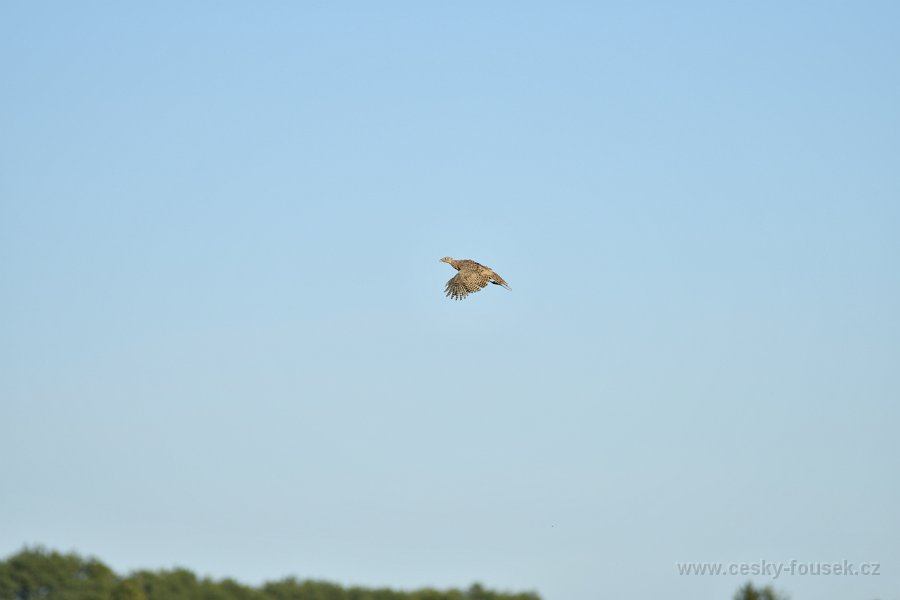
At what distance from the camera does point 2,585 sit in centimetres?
12431

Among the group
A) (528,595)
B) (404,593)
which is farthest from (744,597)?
(404,593)

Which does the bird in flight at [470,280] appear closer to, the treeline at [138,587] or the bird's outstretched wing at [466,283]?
the bird's outstretched wing at [466,283]

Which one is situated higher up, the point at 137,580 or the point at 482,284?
the point at 482,284

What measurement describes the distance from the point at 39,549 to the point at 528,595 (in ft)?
108

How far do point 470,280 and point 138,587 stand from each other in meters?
43.1

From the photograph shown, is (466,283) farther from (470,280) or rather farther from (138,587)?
(138,587)

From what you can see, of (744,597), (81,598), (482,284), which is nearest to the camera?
(482,284)

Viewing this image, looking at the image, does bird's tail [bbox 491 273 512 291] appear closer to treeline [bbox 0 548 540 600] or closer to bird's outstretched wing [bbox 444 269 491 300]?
bird's outstretched wing [bbox 444 269 491 300]

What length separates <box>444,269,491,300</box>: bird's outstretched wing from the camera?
93438 mm

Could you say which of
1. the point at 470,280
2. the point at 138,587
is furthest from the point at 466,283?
the point at 138,587

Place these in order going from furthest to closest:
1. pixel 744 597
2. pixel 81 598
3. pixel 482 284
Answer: pixel 81 598 → pixel 744 597 → pixel 482 284

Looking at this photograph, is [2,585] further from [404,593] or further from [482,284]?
[482,284]

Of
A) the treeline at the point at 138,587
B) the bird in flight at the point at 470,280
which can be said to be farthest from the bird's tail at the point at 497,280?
the treeline at the point at 138,587

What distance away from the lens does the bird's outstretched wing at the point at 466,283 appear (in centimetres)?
9344
